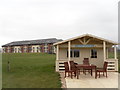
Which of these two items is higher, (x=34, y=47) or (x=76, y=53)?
(x=34, y=47)

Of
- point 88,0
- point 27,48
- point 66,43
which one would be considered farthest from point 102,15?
point 27,48

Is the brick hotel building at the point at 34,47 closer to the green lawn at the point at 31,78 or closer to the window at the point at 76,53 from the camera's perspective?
the window at the point at 76,53

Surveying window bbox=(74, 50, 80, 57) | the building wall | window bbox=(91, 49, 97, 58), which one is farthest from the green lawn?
window bbox=(91, 49, 97, 58)

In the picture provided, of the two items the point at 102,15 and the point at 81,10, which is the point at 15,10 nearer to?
the point at 81,10

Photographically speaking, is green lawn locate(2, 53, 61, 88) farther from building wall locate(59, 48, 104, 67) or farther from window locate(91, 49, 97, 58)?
window locate(91, 49, 97, 58)

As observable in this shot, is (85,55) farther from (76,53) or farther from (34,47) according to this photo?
(34,47)

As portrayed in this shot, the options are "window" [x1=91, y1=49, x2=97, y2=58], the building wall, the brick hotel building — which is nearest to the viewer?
the building wall

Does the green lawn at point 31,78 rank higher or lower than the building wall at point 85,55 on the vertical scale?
lower

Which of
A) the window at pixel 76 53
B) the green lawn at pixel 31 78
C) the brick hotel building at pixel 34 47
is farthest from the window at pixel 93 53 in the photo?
the brick hotel building at pixel 34 47

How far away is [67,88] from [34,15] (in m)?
17.2

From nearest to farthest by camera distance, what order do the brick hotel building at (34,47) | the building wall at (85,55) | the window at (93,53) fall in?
the building wall at (85,55) < the window at (93,53) < the brick hotel building at (34,47)

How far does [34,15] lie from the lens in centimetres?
2236

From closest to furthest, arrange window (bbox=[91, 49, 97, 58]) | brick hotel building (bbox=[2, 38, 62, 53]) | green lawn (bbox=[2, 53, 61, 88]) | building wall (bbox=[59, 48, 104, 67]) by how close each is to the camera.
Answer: green lawn (bbox=[2, 53, 61, 88])
building wall (bbox=[59, 48, 104, 67])
window (bbox=[91, 49, 97, 58])
brick hotel building (bbox=[2, 38, 62, 53])

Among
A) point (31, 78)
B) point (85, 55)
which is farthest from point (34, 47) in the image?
point (31, 78)
